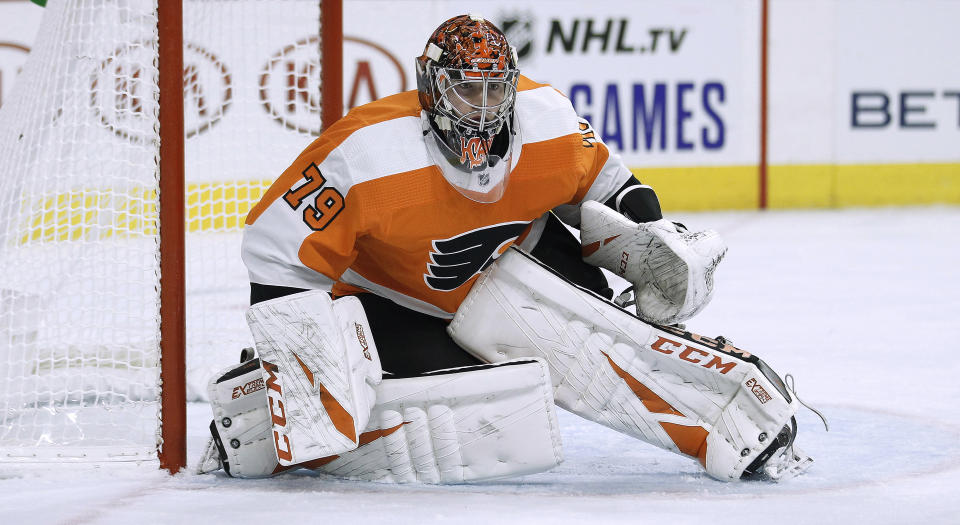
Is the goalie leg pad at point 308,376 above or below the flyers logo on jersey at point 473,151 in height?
below

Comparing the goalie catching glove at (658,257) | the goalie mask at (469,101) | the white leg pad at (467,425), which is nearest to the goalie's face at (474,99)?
the goalie mask at (469,101)

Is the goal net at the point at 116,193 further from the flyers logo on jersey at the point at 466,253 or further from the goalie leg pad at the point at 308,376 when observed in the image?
the flyers logo on jersey at the point at 466,253

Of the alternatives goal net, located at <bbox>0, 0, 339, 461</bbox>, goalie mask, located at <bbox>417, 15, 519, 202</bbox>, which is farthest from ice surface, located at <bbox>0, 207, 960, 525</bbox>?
goalie mask, located at <bbox>417, 15, 519, 202</bbox>

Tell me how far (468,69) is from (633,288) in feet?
1.85

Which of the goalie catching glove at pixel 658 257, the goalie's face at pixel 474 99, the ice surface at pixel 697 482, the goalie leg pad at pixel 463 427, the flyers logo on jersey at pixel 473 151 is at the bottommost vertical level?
the ice surface at pixel 697 482

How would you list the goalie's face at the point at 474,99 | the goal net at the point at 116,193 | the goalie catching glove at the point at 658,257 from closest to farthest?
1. the goalie's face at the point at 474,99
2. the goalie catching glove at the point at 658,257
3. the goal net at the point at 116,193

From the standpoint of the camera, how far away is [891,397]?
2.90 metres

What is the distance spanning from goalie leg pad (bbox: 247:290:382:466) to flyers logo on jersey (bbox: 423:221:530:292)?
24 cm

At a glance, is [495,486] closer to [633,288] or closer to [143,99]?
[633,288]

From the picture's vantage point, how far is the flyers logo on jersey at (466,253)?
224cm

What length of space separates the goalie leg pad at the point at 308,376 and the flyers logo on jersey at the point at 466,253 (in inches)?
9.4

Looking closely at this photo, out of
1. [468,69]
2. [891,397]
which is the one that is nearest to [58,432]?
[468,69]

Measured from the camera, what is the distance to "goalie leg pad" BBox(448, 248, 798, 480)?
223cm

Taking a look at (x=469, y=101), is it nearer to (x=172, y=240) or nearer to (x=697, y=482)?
(x=172, y=240)
